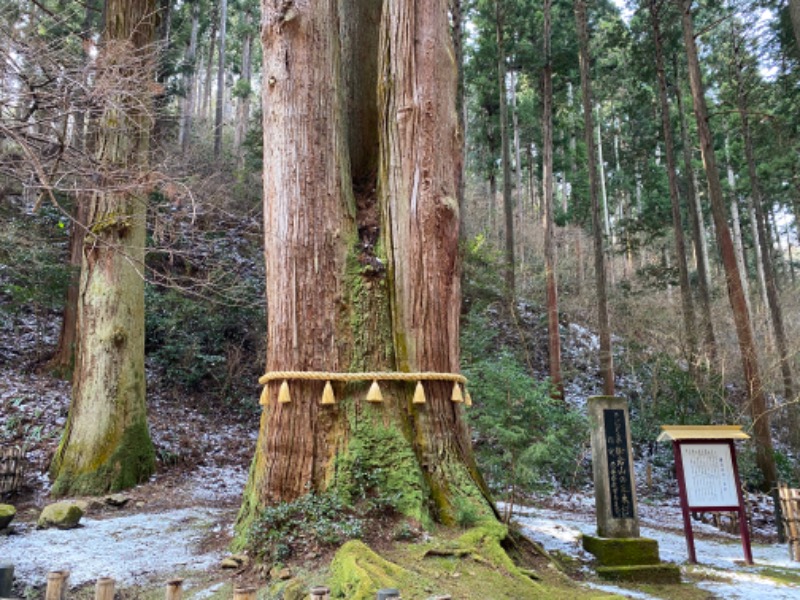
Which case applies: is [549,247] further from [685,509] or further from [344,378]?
[344,378]

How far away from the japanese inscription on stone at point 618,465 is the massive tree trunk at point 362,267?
1.47 metres

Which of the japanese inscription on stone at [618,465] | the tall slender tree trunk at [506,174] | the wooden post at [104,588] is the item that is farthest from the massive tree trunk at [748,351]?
the wooden post at [104,588]

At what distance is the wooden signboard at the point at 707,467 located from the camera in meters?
5.27

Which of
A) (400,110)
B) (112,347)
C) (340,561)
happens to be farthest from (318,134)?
(112,347)

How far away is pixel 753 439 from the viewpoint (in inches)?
391

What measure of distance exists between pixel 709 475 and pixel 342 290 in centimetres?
396

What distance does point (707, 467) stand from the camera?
17.7 feet

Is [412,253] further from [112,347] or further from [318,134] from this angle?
[112,347]

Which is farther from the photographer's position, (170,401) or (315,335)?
(170,401)

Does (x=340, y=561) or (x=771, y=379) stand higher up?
(x=771, y=379)

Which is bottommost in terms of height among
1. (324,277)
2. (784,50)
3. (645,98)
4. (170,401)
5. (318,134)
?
(170,401)

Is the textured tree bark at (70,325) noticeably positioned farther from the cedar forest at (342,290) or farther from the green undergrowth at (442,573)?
the green undergrowth at (442,573)

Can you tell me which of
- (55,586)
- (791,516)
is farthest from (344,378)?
(791,516)

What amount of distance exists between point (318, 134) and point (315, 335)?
1.49m
